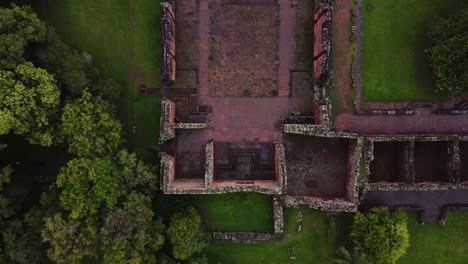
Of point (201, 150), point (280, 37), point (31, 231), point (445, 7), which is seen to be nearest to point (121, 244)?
point (31, 231)

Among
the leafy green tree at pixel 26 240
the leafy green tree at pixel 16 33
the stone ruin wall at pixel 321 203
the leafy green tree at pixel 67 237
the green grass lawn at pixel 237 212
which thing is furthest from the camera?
the green grass lawn at pixel 237 212

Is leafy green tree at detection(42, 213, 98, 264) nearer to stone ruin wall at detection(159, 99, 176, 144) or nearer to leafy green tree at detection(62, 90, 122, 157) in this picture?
leafy green tree at detection(62, 90, 122, 157)

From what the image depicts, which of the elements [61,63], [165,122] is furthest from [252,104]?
[61,63]

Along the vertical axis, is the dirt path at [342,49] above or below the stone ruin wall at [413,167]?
above

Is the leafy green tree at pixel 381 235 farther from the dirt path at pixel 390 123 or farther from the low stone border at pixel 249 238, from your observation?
the low stone border at pixel 249 238

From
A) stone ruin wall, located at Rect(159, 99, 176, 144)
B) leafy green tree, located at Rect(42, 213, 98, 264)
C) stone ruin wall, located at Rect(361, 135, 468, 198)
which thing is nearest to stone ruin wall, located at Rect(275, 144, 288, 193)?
stone ruin wall, located at Rect(361, 135, 468, 198)

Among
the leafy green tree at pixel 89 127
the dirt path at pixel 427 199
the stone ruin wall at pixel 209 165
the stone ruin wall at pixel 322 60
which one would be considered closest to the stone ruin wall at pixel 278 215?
the stone ruin wall at pixel 209 165
